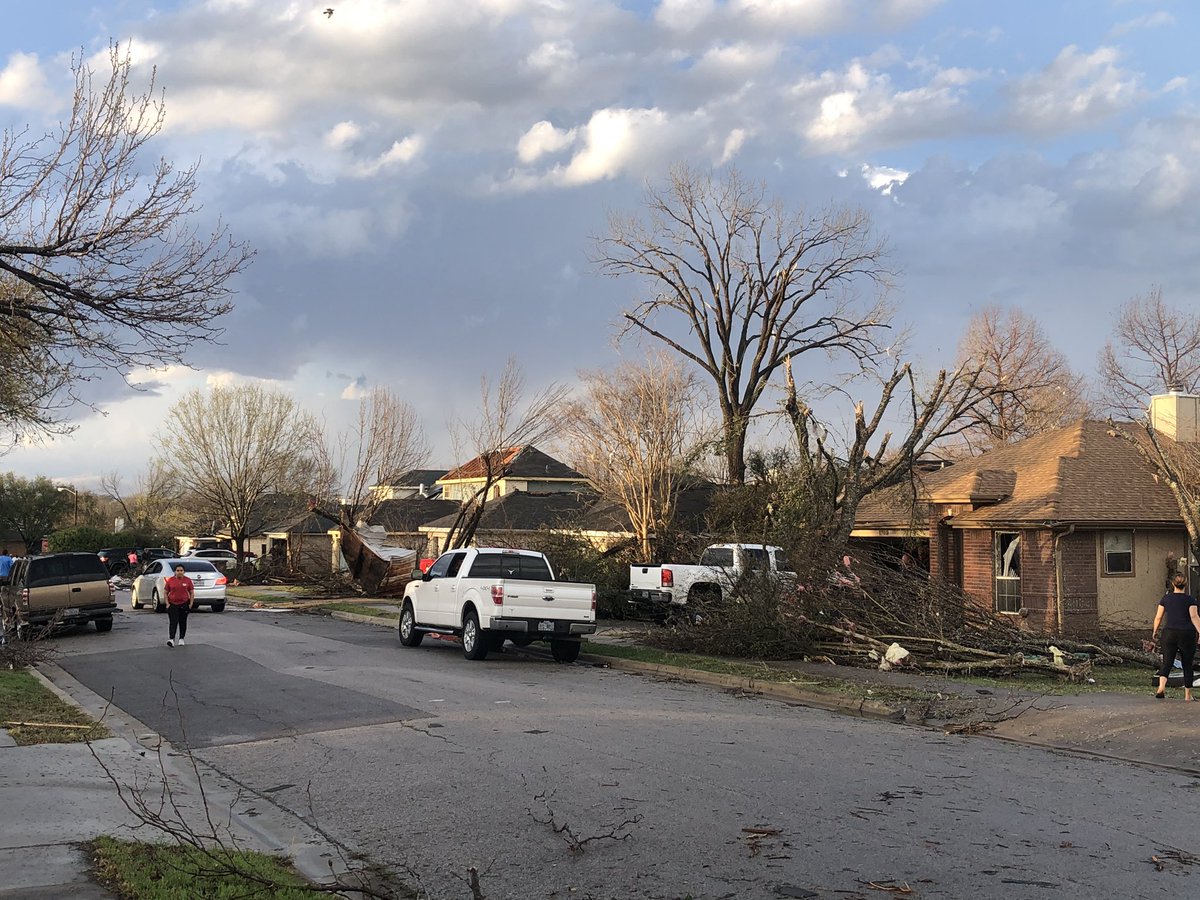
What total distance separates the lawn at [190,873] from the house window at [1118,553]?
2107cm

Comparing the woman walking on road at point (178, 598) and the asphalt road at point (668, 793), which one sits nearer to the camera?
the asphalt road at point (668, 793)

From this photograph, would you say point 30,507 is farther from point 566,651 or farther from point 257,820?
point 257,820

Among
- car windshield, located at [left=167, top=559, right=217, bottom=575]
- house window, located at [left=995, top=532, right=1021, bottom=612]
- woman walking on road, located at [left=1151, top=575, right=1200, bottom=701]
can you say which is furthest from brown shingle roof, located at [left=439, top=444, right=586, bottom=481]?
woman walking on road, located at [left=1151, top=575, right=1200, bottom=701]

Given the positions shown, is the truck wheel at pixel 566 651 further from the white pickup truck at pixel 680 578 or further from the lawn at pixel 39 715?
the lawn at pixel 39 715

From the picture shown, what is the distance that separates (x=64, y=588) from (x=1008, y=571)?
2098 cm

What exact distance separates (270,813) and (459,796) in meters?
1.40

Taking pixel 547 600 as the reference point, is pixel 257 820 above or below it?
below

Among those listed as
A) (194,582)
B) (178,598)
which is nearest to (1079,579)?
(178,598)

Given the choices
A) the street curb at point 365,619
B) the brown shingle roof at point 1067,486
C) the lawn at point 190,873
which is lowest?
the street curb at point 365,619

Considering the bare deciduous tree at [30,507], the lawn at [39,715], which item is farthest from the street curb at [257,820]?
the bare deciduous tree at [30,507]

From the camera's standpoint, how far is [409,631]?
2092cm

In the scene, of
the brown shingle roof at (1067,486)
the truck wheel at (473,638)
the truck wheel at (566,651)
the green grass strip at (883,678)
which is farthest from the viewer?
the brown shingle roof at (1067,486)

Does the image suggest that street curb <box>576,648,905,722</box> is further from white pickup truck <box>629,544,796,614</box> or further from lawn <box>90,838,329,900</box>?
lawn <box>90,838,329,900</box>

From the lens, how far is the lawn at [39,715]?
34.9 ft
